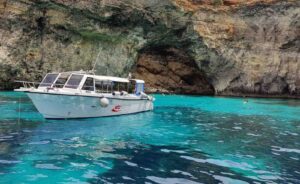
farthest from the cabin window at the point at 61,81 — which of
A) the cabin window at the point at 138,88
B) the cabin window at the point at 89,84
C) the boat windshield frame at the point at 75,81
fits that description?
the cabin window at the point at 138,88

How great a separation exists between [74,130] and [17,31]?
96.6 feet

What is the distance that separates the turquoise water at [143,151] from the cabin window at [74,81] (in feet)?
7.19

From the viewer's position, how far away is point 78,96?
22047mm

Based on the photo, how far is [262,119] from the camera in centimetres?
2719

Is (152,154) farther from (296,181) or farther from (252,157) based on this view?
(296,181)

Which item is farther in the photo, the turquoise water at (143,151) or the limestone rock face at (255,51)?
the limestone rock face at (255,51)

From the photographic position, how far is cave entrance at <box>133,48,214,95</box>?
57125mm

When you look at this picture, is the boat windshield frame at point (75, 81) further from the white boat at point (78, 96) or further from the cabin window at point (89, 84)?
the cabin window at point (89, 84)

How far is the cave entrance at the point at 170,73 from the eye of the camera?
57.1 meters

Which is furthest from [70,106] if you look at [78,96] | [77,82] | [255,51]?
[255,51]

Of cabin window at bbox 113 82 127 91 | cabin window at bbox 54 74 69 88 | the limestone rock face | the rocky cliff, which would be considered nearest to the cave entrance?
the rocky cliff

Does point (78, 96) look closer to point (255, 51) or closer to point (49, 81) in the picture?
point (49, 81)

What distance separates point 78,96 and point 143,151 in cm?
870

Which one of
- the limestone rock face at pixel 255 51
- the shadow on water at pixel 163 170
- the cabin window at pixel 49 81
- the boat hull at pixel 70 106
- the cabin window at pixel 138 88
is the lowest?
the shadow on water at pixel 163 170
